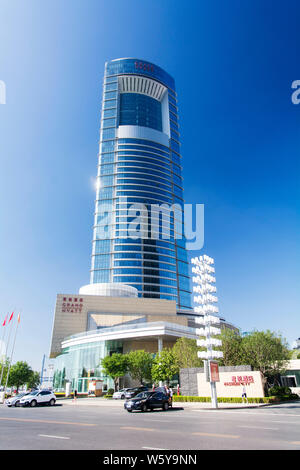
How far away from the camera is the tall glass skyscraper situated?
423 ft

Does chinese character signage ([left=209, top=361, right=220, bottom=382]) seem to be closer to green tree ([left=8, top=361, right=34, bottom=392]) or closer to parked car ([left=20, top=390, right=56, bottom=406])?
parked car ([left=20, top=390, right=56, bottom=406])

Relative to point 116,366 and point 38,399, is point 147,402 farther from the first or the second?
point 116,366

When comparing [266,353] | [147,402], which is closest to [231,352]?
[266,353]

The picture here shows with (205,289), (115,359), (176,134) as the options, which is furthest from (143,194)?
(205,289)

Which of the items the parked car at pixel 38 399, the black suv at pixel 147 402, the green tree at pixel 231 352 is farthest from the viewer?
the green tree at pixel 231 352

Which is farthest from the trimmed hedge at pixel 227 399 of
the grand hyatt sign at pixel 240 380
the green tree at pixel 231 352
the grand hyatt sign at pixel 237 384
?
the green tree at pixel 231 352

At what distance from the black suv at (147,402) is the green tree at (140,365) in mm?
23154

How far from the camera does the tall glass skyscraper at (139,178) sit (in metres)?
129

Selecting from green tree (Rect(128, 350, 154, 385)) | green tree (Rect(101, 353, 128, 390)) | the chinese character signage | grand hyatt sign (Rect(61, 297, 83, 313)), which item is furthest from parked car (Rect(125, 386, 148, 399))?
grand hyatt sign (Rect(61, 297, 83, 313))

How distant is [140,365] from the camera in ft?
156

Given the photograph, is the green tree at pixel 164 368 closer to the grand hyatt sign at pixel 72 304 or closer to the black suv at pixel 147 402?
the black suv at pixel 147 402

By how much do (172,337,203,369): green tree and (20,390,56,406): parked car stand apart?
18884mm
